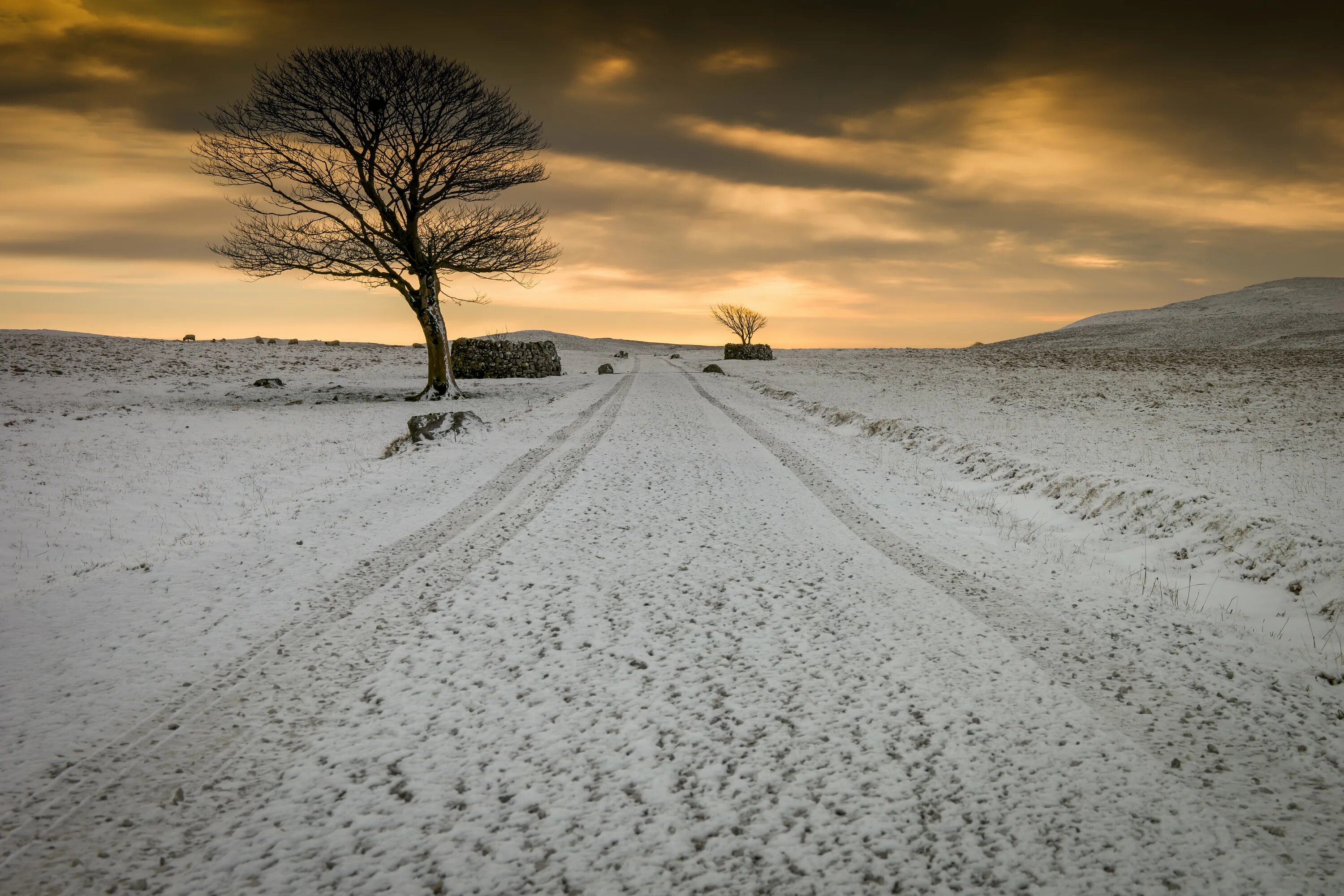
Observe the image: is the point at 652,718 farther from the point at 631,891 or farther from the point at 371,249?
the point at 371,249

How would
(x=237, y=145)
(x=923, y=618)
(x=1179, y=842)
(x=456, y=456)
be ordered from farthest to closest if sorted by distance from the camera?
(x=237, y=145)
(x=456, y=456)
(x=923, y=618)
(x=1179, y=842)

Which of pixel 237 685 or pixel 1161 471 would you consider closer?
pixel 237 685

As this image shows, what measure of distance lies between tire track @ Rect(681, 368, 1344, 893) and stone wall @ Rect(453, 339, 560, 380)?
28.0 metres

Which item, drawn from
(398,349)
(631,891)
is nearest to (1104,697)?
(631,891)

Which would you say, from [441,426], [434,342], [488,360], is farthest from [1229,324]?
[441,426]

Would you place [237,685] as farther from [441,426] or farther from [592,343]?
[592,343]

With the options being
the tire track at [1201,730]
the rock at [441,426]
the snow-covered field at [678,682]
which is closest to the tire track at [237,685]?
the snow-covered field at [678,682]

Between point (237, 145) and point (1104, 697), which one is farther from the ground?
point (237, 145)

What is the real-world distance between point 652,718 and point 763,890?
924 millimetres

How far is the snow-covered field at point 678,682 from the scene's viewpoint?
6.70ft

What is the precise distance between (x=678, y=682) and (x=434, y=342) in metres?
19.2

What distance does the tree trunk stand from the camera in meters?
19.8

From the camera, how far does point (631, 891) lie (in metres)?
1.88

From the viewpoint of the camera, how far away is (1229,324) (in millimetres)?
60281
